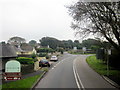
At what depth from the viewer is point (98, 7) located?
1744cm

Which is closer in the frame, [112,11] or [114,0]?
[114,0]

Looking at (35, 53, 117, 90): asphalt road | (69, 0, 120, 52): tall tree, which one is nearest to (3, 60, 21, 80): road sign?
(35, 53, 117, 90): asphalt road

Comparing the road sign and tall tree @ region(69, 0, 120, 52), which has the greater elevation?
tall tree @ region(69, 0, 120, 52)

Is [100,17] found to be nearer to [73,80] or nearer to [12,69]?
[73,80]

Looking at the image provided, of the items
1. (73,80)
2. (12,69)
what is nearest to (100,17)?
(73,80)

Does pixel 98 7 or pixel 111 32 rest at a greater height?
pixel 98 7

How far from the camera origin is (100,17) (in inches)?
707

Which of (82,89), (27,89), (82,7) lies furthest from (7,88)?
(82,7)

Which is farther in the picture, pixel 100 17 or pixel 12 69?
pixel 100 17

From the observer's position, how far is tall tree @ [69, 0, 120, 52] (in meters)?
16.4

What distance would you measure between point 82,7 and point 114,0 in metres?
3.80

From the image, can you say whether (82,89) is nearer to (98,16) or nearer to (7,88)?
(7,88)

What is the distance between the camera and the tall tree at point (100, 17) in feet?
53.8

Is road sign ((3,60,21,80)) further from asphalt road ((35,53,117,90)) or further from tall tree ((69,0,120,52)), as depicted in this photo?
tall tree ((69,0,120,52))
